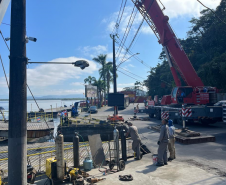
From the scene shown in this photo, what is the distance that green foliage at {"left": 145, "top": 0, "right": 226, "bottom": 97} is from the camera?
2123cm

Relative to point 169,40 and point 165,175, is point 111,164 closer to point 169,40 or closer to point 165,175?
point 165,175

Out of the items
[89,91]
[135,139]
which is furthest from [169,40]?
[89,91]

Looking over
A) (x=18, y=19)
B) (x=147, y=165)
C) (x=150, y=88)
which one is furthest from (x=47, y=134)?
(x=150, y=88)

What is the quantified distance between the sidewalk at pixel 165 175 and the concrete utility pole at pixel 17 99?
2.54 m

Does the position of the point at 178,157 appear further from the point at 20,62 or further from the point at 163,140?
the point at 20,62

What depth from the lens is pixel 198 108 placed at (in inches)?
656

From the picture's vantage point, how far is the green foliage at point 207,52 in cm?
2123

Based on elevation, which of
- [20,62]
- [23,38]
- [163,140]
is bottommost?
[163,140]

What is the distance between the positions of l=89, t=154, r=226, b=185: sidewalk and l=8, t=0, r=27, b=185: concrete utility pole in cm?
254

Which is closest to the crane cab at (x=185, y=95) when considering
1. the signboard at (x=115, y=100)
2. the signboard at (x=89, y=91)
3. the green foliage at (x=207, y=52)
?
the green foliage at (x=207, y=52)

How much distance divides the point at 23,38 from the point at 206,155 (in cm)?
828

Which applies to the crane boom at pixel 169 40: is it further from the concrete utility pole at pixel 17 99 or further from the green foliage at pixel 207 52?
the concrete utility pole at pixel 17 99

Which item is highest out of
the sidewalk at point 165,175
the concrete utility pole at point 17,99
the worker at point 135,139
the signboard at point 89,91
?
the signboard at point 89,91

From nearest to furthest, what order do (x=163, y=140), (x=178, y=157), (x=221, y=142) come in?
(x=163, y=140), (x=178, y=157), (x=221, y=142)
